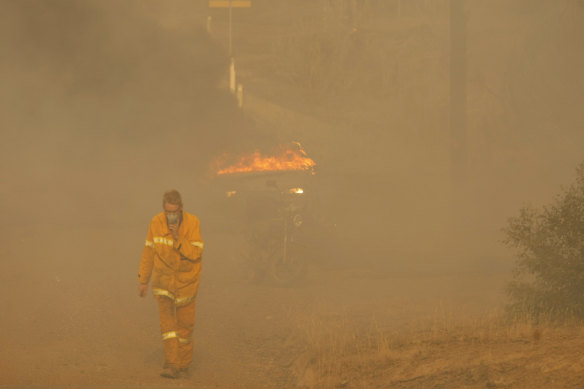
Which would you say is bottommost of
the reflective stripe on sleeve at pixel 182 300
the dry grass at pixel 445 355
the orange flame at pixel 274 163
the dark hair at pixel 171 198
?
the dry grass at pixel 445 355

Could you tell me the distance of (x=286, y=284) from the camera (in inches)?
452

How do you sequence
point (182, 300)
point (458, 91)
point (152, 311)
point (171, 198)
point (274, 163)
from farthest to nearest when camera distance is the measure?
point (458, 91), point (274, 163), point (152, 311), point (182, 300), point (171, 198)

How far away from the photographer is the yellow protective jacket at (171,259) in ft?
21.1

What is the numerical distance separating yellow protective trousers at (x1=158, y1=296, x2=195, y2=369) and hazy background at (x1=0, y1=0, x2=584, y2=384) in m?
1.28

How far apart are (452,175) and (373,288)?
8.09 metres

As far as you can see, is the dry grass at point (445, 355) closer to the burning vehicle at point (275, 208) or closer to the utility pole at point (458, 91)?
the burning vehicle at point (275, 208)

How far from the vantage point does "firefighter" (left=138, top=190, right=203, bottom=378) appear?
6426mm

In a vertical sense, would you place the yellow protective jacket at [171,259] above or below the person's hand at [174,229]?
below

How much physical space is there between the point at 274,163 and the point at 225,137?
10.6m

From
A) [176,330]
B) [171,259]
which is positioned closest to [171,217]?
[171,259]

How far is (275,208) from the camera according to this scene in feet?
39.1

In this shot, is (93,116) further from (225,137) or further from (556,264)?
(556,264)

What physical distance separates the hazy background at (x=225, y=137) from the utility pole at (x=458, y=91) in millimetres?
644

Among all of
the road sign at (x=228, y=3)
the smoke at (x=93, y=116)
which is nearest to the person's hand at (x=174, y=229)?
the smoke at (x=93, y=116)
